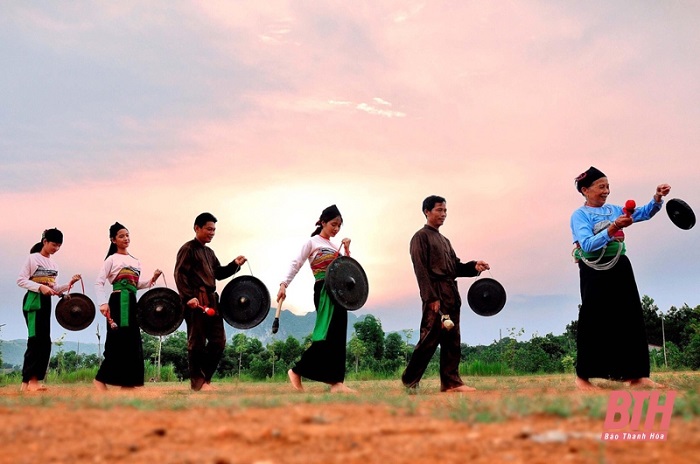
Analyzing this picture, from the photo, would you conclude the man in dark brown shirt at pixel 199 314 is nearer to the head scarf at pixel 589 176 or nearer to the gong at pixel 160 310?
the gong at pixel 160 310

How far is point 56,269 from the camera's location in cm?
1107

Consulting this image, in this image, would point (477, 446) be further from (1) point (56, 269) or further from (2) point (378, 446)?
(1) point (56, 269)

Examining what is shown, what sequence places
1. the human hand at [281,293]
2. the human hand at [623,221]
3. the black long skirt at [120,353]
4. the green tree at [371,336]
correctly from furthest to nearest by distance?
the green tree at [371,336] → the black long skirt at [120,353] → the human hand at [281,293] → the human hand at [623,221]

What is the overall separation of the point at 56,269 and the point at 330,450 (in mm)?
8838

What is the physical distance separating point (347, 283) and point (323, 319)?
55cm

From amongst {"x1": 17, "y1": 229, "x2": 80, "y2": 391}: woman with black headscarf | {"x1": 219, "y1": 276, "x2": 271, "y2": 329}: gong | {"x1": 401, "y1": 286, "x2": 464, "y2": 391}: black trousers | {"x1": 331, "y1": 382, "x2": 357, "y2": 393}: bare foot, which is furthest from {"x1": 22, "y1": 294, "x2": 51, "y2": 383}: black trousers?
{"x1": 401, "y1": 286, "x2": 464, "y2": 391}: black trousers

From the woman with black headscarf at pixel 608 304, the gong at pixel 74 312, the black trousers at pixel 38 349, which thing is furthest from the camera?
the gong at pixel 74 312

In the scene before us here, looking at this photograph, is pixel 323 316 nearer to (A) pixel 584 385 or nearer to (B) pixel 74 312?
(A) pixel 584 385

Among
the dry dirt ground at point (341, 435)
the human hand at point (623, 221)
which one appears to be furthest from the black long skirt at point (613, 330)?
the dry dirt ground at point (341, 435)

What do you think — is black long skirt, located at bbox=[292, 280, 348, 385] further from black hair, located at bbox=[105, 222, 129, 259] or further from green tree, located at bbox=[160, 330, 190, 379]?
green tree, located at bbox=[160, 330, 190, 379]

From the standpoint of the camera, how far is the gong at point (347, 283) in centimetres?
846

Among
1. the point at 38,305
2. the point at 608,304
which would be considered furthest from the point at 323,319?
the point at 38,305

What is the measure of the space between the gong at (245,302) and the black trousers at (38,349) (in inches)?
135

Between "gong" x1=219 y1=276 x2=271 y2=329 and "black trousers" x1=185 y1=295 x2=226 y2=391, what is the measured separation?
0.18 meters
